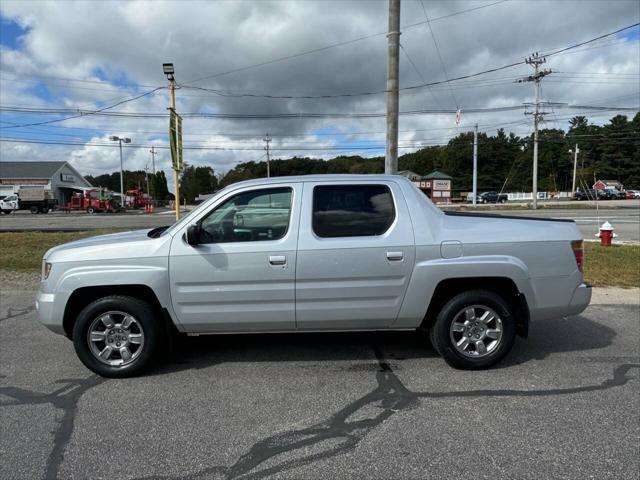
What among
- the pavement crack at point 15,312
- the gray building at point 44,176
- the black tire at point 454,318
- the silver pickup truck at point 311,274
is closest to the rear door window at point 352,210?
the silver pickup truck at point 311,274

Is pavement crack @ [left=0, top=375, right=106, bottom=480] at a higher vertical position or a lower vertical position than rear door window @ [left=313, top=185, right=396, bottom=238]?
lower

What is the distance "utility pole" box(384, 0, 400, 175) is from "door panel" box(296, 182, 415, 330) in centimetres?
572

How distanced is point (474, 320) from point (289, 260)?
1847 mm

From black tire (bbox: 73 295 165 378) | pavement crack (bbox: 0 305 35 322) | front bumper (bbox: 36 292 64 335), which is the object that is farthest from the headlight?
pavement crack (bbox: 0 305 35 322)

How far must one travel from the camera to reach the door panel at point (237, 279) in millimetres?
3996

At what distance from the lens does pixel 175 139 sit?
12.3m

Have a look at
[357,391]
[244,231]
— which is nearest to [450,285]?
[357,391]

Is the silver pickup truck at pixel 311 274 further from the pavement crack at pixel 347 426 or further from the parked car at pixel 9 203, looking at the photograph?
the parked car at pixel 9 203

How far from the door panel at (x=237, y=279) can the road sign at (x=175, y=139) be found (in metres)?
8.93

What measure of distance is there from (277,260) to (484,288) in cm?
202

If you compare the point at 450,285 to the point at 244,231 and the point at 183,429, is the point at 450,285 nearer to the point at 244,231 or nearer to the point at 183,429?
the point at 244,231

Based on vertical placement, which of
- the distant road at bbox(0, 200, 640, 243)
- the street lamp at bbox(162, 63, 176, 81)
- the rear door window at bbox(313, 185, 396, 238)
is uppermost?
the street lamp at bbox(162, 63, 176, 81)

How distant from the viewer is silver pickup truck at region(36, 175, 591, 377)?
13.1ft

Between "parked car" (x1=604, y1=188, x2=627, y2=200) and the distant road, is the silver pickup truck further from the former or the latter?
"parked car" (x1=604, y1=188, x2=627, y2=200)
